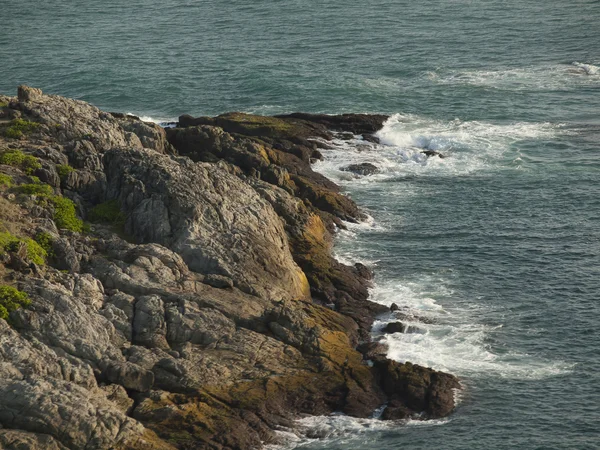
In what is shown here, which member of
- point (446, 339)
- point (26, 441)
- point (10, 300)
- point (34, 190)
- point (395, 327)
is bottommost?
point (446, 339)

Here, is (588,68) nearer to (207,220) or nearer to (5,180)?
(207,220)

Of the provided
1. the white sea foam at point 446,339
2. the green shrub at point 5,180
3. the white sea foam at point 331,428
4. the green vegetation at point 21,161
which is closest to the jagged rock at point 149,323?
the white sea foam at point 331,428

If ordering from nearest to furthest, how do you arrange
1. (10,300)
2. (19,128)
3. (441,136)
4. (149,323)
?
1. (10,300)
2. (149,323)
3. (19,128)
4. (441,136)

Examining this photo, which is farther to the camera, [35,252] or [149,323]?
[35,252]

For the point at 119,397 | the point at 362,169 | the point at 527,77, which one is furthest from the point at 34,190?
the point at 527,77

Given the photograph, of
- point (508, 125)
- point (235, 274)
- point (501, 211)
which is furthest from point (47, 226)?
point (508, 125)

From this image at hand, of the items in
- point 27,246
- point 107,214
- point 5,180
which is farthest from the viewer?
point 107,214

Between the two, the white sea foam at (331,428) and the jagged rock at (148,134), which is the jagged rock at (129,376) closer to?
the white sea foam at (331,428)
